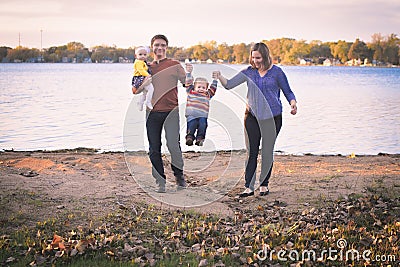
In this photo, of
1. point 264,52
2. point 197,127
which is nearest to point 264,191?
point 197,127

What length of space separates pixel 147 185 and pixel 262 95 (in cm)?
251

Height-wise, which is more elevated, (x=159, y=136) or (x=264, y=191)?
(x=159, y=136)

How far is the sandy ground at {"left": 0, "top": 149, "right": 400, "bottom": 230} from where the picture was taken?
7723 millimetres

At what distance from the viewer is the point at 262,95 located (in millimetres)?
8055

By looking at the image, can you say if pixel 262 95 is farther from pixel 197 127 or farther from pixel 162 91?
pixel 162 91

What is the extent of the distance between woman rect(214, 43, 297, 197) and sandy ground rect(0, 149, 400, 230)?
104cm

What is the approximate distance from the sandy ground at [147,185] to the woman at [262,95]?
40.9 inches

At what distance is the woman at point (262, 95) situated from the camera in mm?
8031

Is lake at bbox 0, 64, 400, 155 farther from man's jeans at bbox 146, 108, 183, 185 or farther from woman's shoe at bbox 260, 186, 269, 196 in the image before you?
woman's shoe at bbox 260, 186, 269, 196

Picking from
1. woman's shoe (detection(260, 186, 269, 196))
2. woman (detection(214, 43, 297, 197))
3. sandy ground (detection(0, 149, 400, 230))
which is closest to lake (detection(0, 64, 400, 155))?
woman (detection(214, 43, 297, 197))

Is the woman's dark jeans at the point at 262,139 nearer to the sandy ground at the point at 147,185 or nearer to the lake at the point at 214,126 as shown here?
the lake at the point at 214,126

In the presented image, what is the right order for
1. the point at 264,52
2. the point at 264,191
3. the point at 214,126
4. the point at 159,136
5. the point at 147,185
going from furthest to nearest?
1. the point at 214,126
2. the point at 147,185
3. the point at 264,191
4. the point at 159,136
5. the point at 264,52

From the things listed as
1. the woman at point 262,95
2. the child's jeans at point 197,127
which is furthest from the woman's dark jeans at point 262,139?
the child's jeans at point 197,127

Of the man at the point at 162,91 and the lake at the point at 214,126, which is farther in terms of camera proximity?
the lake at the point at 214,126
